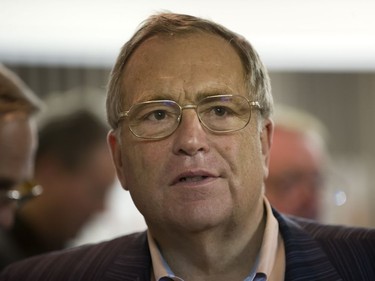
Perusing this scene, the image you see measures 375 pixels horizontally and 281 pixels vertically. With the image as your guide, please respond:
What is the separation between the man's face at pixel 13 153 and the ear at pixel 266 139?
1073 mm

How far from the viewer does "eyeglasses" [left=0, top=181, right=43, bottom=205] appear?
3.04 metres

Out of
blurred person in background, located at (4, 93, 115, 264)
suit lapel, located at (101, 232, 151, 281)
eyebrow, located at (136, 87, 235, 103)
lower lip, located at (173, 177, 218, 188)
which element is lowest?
blurred person in background, located at (4, 93, 115, 264)

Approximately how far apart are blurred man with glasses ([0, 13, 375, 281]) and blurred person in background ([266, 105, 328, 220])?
1487mm

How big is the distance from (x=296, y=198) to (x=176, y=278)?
177 cm

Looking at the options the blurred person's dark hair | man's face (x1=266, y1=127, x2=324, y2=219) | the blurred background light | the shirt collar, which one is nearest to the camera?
the shirt collar

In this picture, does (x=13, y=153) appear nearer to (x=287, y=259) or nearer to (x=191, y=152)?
(x=191, y=152)

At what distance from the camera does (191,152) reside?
2.07m

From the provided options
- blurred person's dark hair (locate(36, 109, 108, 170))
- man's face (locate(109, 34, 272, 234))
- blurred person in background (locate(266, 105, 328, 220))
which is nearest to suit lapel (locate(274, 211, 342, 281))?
man's face (locate(109, 34, 272, 234))

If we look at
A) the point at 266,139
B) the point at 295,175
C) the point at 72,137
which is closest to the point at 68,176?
the point at 72,137

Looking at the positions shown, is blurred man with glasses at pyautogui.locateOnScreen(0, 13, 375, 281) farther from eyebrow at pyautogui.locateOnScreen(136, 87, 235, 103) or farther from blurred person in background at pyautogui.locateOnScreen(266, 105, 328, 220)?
blurred person in background at pyautogui.locateOnScreen(266, 105, 328, 220)

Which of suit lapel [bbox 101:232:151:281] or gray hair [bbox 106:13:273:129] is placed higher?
gray hair [bbox 106:13:273:129]

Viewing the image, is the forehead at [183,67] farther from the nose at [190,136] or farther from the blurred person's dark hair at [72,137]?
the blurred person's dark hair at [72,137]

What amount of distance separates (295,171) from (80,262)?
1.77 metres

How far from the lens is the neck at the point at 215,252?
216cm
